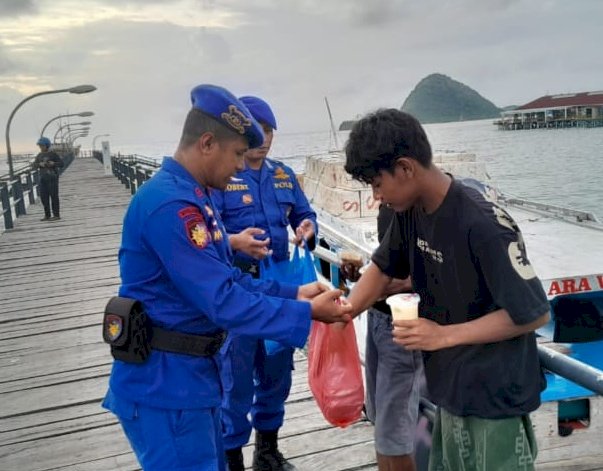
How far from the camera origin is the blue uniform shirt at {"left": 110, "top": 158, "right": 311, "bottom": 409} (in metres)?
2.15

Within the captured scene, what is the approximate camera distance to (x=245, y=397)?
3.39 m

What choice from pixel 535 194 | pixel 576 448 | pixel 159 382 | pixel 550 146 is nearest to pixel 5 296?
pixel 159 382

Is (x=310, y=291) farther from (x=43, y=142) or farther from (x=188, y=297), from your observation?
(x=43, y=142)

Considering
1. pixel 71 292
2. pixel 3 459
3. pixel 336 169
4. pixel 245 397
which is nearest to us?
pixel 245 397

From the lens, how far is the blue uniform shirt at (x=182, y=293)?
2.15 m

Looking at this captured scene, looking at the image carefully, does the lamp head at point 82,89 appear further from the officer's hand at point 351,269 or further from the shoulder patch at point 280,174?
the officer's hand at point 351,269

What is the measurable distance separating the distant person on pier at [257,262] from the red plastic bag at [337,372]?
2.04 feet

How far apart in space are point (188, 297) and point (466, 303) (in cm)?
97

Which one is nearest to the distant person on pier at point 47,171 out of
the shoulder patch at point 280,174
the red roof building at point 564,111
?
the shoulder patch at point 280,174

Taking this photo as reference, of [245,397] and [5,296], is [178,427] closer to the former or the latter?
[245,397]

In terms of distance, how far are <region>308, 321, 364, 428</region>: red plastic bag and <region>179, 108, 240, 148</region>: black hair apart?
3.45ft

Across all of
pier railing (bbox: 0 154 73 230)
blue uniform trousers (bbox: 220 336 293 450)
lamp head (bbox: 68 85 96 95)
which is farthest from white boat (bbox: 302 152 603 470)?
lamp head (bbox: 68 85 96 95)

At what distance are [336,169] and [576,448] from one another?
442 inches

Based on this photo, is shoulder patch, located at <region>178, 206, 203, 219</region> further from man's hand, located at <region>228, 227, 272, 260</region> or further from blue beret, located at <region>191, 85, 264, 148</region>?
man's hand, located at <region>228, 227, 272, 260</region>
